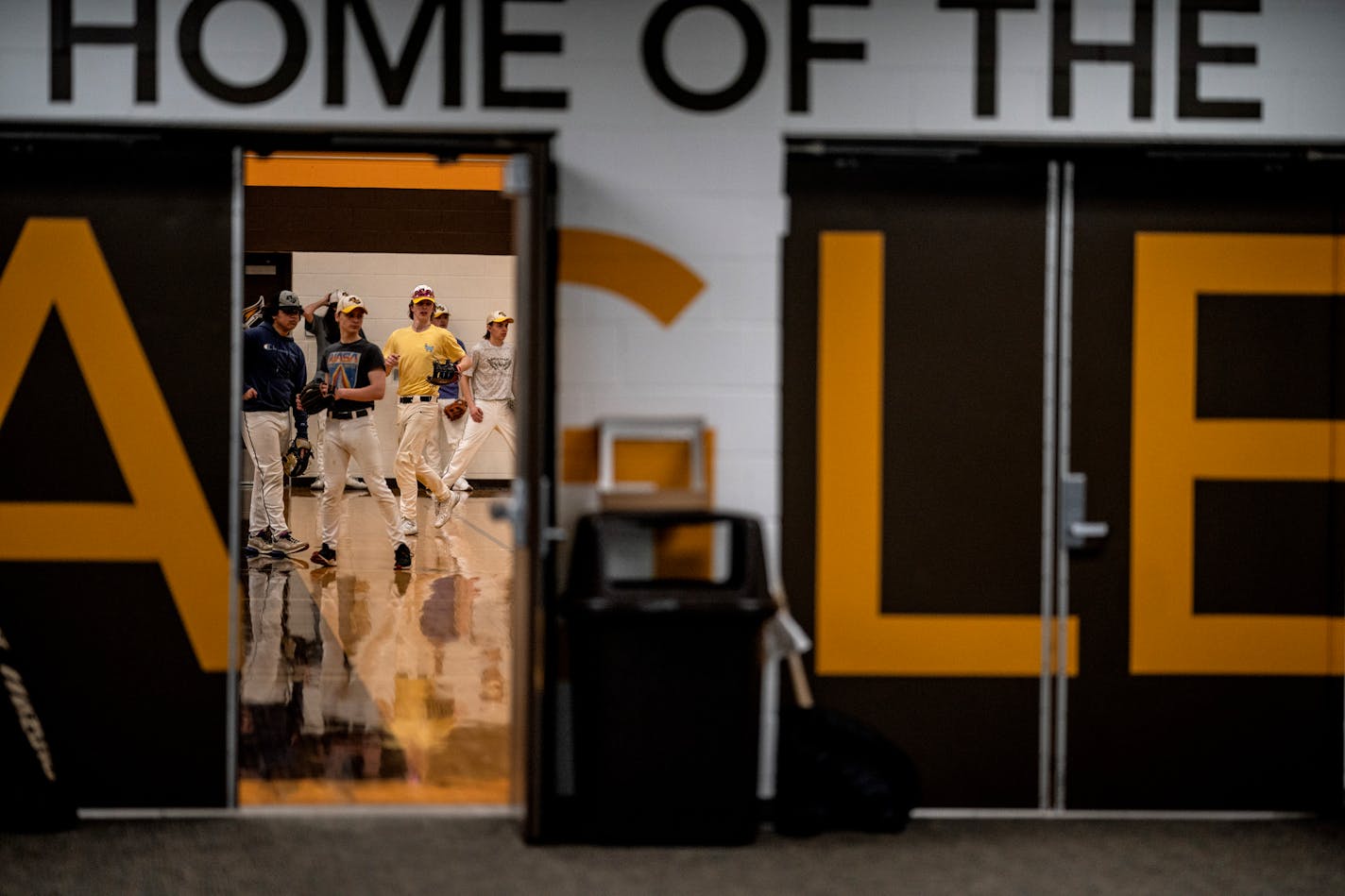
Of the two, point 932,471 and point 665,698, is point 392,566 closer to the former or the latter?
point 665,698

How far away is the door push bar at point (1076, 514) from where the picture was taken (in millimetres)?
3658

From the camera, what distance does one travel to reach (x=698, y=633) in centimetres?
334

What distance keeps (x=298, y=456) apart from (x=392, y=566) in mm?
4887

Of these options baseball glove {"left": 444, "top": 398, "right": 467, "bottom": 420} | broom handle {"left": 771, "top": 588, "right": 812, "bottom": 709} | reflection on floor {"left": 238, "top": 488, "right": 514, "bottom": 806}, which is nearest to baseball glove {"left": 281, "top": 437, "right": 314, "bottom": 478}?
baseball glove {"left": 444, "top": 398, "right": 467, "bottom": 420}

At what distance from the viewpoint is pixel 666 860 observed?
333 cm

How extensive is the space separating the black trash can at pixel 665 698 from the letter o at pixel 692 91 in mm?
1203

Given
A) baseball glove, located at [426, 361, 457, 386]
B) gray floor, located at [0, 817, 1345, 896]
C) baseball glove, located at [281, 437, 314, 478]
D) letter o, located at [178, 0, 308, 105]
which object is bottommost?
gray floor, located at [0, 817, 1345, 896]

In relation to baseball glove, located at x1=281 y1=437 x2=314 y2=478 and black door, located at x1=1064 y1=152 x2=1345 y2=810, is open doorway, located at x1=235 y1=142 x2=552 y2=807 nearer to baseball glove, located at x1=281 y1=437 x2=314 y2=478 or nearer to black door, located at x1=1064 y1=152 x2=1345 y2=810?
baseball glove, located at x1=281 y1=437 x2=314 y2=478

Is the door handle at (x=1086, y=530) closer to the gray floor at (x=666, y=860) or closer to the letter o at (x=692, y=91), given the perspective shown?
the gray floor at (x=666, y=860)

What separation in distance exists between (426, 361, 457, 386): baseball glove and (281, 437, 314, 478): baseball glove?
2709mm

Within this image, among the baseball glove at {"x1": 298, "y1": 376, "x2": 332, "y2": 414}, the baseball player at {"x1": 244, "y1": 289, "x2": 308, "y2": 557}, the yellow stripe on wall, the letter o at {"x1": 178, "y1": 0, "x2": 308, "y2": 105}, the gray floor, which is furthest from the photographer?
the yellow stripe on wall

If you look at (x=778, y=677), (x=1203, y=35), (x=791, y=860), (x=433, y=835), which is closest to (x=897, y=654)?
(x=778, y=677)

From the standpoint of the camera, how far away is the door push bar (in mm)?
3658

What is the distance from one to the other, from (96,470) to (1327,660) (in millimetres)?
3645
